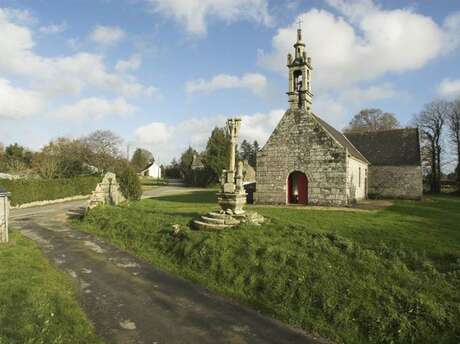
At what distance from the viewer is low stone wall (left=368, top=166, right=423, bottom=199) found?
96.6 ft

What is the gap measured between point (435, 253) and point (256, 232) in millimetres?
5299

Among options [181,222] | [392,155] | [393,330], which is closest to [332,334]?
Result: [393,330]

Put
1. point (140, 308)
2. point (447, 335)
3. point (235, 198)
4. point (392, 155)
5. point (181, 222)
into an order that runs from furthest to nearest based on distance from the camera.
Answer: point (392, 155)
point (181, 222)
point (235, 198)
point (140, 308)
point (447, 335)

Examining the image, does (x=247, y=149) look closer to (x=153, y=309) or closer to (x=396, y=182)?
(x=396, y=182)

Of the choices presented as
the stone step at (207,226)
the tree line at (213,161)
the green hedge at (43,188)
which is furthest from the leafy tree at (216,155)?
the stone step at (207,226)

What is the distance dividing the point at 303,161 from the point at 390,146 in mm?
14047

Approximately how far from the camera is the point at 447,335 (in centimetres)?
625

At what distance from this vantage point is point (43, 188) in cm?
2809

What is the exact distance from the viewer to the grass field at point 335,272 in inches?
262

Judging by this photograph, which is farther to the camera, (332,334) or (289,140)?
(289,140)

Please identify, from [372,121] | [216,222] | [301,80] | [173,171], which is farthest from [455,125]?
[173,171]

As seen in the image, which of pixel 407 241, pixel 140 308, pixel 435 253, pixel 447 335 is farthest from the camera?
pixel 407 241

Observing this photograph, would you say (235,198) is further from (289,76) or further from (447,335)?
(289,76)

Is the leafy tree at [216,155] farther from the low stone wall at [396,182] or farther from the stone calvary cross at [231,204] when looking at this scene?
the stone calvary cross at [231,204]
